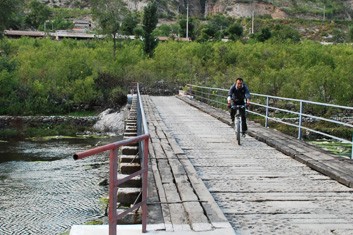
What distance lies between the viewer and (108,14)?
193 feet

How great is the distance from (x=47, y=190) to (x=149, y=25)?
4123cm

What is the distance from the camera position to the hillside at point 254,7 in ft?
493

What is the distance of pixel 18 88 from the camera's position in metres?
47.8

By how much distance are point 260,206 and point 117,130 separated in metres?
31.6

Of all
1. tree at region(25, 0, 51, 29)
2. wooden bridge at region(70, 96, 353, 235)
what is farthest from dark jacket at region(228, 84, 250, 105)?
tree at region(25, 0, 51, 29)

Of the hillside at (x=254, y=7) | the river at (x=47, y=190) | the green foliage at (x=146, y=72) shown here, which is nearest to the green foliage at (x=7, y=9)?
the green foliage at (x=146, y=72)

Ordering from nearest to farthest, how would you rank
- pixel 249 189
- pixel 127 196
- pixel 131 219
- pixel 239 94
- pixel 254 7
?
pixel 131 219, pixel 127 196, pixel 249 189, pixel 239 94, pixel 254 7

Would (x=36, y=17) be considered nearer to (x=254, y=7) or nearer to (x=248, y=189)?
(x=254, y=7)

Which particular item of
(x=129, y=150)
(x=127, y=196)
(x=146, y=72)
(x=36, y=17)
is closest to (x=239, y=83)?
(x=129, y=150)

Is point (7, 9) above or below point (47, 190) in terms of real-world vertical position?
above

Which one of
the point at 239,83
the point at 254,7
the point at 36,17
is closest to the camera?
the point at 239,83

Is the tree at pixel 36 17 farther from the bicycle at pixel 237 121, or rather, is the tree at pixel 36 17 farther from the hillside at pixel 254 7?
the bicycle at pixel 237 121

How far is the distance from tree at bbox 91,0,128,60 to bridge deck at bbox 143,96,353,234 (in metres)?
48.1

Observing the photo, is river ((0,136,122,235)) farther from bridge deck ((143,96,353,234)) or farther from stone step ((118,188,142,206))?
stone step ((118,188,142,206))
